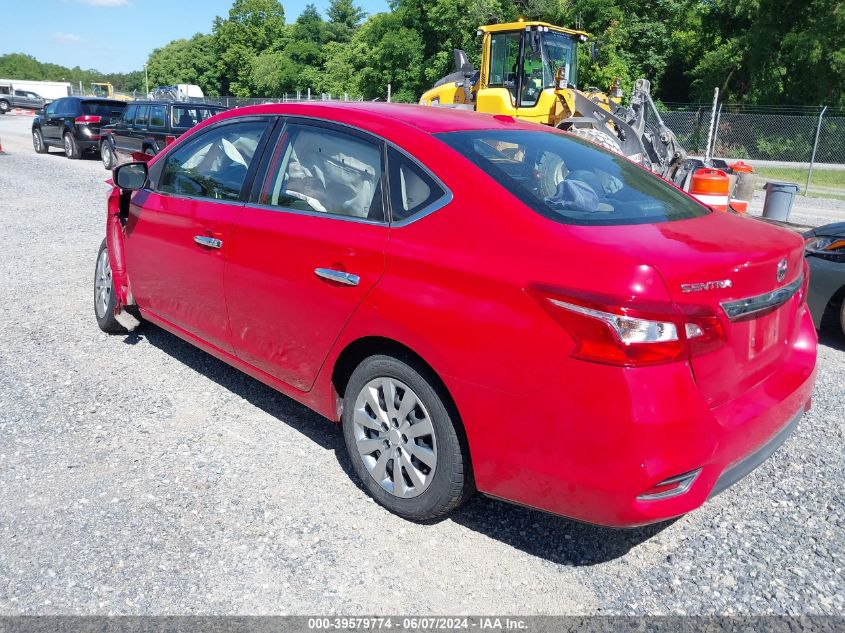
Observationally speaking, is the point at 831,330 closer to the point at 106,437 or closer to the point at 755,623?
the point at 755,623

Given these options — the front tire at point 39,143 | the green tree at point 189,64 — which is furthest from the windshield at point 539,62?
the green tree at point 189,64

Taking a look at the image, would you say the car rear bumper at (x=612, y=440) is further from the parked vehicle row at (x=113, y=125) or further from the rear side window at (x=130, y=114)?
the rear side window at (x=130, y=114)

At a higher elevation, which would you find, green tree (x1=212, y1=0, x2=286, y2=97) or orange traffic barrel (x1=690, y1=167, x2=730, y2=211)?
green tree (x1=212, y1=0, x2=286, y2=97)

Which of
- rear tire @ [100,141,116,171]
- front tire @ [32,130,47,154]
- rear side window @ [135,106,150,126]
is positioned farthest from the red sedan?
front tire @ [32,130,47,154]

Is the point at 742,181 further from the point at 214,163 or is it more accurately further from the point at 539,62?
the point at 214,163

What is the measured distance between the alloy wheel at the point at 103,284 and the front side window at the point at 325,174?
224cm

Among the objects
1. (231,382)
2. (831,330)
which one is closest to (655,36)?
(831,330)

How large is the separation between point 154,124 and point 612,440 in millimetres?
16100

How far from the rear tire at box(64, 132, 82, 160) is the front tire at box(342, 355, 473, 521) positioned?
20203 millimetres

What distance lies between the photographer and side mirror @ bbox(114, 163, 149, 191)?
15.2ft

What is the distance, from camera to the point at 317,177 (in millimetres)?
3529

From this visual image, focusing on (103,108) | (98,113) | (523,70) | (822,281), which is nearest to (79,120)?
(98,113)

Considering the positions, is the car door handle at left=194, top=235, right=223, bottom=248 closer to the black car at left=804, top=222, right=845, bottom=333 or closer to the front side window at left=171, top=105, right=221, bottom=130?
the black car at left=804, top=222, right=845, bottom=333

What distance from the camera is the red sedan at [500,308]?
2.42m
